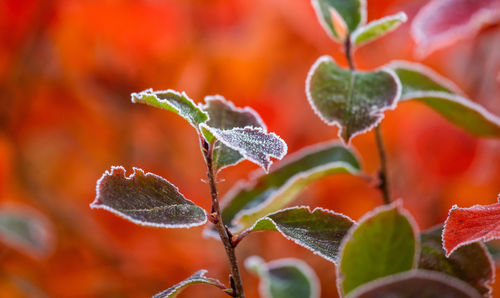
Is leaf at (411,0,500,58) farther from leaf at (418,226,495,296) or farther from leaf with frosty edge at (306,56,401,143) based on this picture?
leaf at (418,226,495,296)

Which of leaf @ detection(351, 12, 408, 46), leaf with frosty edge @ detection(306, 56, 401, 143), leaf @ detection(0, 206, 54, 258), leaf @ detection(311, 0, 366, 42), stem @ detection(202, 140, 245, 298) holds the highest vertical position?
leaf @ detection(0, 206, 54, 258)

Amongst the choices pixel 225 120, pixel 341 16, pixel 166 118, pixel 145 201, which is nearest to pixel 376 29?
pixel 341 16

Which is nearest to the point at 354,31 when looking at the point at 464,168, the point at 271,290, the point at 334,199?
the point at 271,290

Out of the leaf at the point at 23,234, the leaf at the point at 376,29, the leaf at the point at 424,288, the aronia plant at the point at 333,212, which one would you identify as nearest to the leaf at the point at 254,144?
the aronia plant at the point at 333,212

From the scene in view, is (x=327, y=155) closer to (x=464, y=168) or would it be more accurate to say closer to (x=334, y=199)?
(x=464, y=168)

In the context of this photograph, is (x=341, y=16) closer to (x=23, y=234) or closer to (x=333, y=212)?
(x=333, y=212)

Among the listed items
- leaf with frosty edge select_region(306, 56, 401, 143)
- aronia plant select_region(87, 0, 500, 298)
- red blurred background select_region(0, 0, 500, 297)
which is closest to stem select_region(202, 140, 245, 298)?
aronia plant select_region(87, 0, 500, 298)

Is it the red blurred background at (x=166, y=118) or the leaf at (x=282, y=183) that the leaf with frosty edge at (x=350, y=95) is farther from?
the red blurred background at (x=166, y=118)
